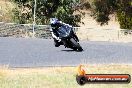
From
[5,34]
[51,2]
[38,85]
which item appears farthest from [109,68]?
[51,2]

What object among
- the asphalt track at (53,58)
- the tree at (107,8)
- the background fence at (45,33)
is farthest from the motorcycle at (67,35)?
the tree at (107,8)

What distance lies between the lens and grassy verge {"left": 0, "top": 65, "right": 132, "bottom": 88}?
10.6 meters

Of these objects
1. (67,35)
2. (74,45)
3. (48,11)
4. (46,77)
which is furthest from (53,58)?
(48,11)

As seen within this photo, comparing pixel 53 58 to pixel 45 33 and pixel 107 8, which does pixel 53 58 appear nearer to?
pixel 45 33

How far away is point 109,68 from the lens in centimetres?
1479

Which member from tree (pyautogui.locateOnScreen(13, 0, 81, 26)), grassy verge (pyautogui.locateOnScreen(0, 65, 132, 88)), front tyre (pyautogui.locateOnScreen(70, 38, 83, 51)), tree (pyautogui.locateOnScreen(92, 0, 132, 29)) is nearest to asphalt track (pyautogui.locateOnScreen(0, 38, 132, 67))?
front tyre (pyautogui.locateOnScreen(70, 38, 83, 51))

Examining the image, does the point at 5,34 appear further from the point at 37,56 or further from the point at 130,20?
the point at 37,56

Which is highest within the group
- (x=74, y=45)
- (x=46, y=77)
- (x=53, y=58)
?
(x=46, y=77)

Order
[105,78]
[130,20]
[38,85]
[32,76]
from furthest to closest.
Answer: [130,20] < [32,76] < [38,85] < [105,78]

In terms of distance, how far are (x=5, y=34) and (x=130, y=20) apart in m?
12.0

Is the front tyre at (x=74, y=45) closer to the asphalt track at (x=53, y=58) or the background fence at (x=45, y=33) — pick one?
the asphalt track at (x=53, y=58)

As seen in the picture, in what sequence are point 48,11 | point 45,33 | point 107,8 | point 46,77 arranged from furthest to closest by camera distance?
1. point 107,8
2. point 48,11
3. point 45,33
4. point 46,77

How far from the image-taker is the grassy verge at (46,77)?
1056 cm

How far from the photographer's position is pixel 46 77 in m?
12.2
